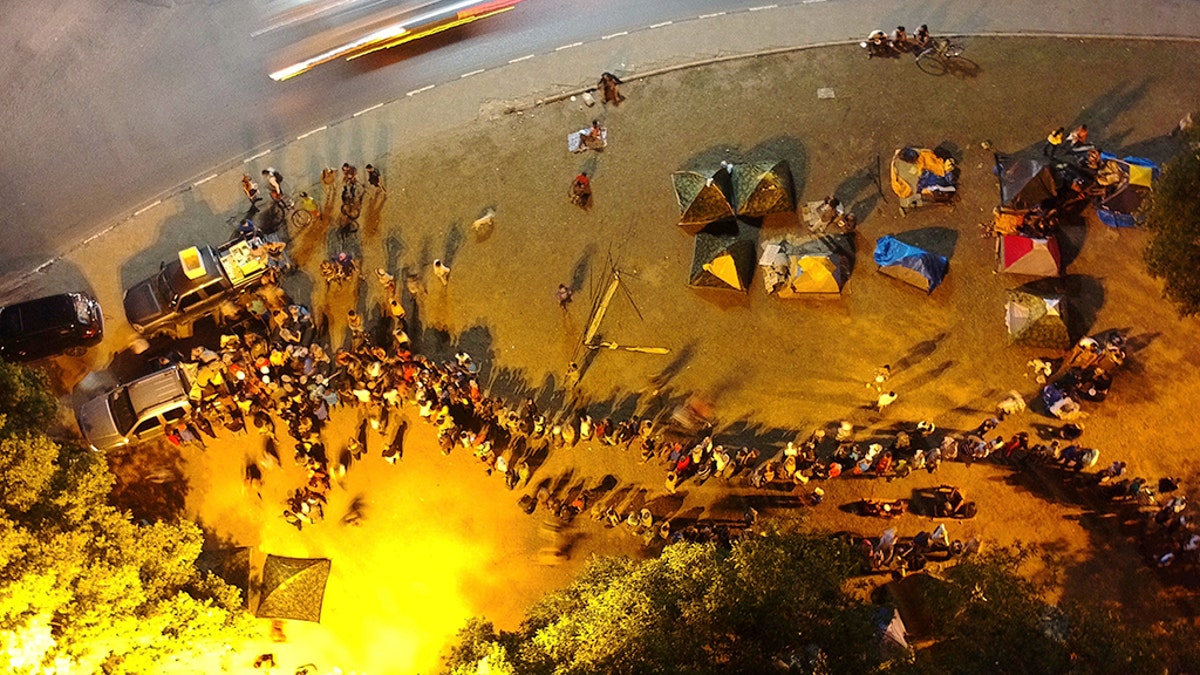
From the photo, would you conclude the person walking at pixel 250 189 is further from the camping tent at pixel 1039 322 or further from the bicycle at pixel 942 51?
the camping tent at pixel 1039 322

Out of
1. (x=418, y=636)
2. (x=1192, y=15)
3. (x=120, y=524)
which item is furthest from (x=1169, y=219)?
(x=120, y=524)

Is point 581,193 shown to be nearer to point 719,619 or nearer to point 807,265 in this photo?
point 807,265

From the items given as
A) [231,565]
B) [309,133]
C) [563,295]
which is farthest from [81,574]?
[309,133]

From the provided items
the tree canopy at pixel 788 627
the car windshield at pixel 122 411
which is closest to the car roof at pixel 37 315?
the car windshield at pixel 122 411

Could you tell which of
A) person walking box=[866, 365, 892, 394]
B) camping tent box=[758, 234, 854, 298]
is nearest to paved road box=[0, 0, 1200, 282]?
camping tent box=[758, 234, 854, 298]

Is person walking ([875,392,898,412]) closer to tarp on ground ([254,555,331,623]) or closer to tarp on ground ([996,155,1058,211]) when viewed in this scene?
tarp on ground ([996,155,1058,211])
